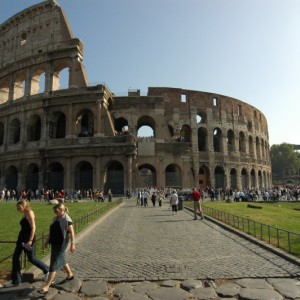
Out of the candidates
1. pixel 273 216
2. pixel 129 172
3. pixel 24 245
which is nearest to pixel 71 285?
pixel 24 245

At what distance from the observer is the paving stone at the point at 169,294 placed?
484 centimetres

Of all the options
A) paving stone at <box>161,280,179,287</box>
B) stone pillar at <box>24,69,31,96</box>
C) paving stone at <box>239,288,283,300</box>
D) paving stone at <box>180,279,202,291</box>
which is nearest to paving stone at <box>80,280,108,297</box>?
paving stone at <box>161,280,179,287</box>

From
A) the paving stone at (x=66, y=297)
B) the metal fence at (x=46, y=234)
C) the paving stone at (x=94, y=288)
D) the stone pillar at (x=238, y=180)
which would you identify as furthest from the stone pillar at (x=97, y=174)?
the paving stone at (x=66, y=297)

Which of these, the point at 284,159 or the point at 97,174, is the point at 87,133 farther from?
the point at 284,159

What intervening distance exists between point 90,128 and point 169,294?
33681mm

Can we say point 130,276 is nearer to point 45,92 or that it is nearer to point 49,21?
point 45,92

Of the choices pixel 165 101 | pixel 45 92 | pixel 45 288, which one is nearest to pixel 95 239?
pixel 45 288

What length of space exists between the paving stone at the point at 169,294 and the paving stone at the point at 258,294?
881 mm

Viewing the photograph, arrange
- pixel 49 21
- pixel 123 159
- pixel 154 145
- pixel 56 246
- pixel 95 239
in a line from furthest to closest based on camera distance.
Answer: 1. pixel 49 21
2. pixel 154 145
3. pixel 123 159
4. pixel 95 239
5. pixel 56 246

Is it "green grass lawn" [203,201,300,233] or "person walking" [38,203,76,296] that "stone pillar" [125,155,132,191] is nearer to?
"green grass lawn" [203,201,300,233]

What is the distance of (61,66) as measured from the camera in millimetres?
36500

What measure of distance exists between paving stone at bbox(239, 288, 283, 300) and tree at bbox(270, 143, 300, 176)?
86798 millimetres

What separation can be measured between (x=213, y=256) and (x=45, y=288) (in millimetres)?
3963

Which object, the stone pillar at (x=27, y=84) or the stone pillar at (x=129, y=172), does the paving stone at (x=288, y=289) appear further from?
the stone pillar at (x=27, y=84)
